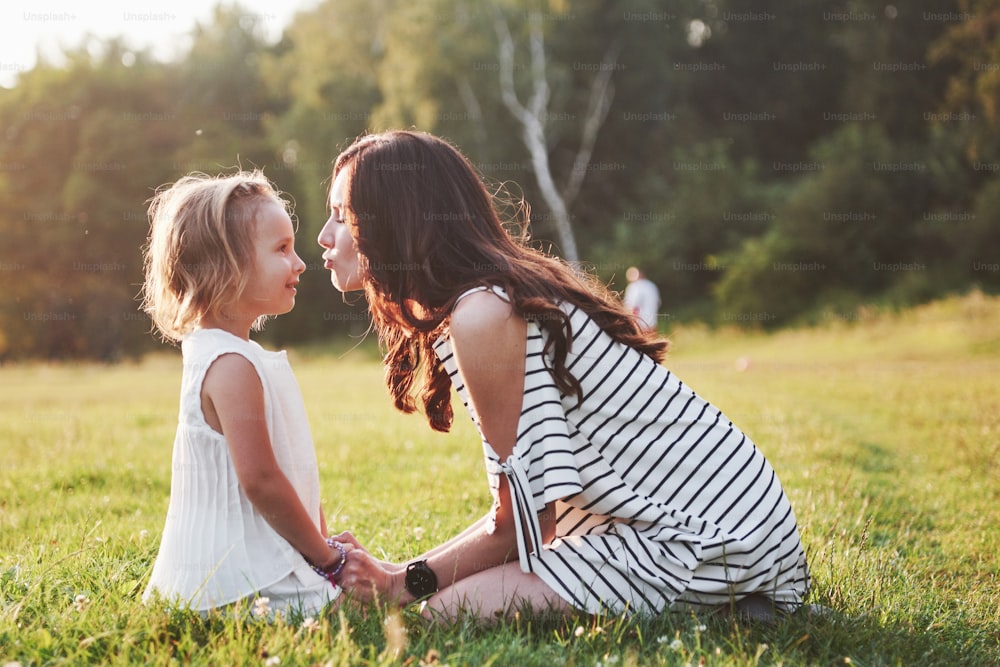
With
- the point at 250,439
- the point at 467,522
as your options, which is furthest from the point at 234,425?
the point at 467,522

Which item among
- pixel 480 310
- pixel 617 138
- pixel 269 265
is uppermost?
pixel 617 138

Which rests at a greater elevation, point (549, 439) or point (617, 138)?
point (617, 138)

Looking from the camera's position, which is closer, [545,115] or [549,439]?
[549,439]

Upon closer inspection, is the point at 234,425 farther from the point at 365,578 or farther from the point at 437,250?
the point at 437,250

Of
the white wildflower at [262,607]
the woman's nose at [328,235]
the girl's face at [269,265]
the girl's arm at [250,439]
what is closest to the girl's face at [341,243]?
the woman's nose at [328,235]

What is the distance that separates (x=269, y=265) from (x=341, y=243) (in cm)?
26

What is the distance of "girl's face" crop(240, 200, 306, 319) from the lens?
8.93 ft

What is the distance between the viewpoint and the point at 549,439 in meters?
2.52

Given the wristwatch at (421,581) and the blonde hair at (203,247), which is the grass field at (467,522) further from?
the blonde hair at (203,247)

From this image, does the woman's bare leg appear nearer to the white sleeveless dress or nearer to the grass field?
the grass field

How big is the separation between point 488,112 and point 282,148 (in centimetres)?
1052

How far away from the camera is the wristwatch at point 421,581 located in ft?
8.84

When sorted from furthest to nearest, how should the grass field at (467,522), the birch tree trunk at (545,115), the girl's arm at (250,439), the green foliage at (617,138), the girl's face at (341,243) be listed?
the birch tree trunk at (545,115), the green foliage at (617,138), the girl's face at (341,243), the girl's arm at (250,439), the grass field at (467,522)

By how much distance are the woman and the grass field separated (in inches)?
5.5
